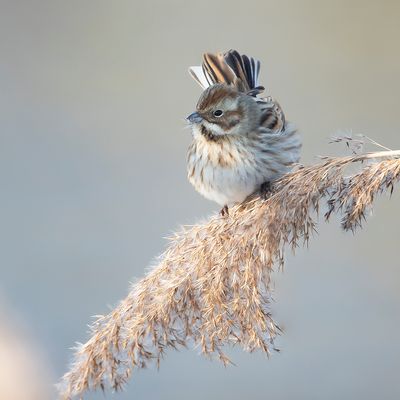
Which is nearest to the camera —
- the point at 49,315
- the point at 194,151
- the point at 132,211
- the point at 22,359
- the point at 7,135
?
the point at 194,151

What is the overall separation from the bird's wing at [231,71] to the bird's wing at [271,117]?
0.13 meters

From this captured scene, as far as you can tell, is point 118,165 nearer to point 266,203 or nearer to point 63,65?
point 63,65

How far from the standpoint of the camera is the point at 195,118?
3.40m

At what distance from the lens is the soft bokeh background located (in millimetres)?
4758

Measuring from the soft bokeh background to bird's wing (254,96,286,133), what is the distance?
1.29 m

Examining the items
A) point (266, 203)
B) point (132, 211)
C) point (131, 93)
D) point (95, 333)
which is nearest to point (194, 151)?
point (266, 203)

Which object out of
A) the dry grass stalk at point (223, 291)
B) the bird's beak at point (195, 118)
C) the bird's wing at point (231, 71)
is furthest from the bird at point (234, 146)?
the dry grass stalk at point (223, 291)

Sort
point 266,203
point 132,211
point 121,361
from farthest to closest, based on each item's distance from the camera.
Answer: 1. point 132,211
2. point 266,203
3. point 121,361

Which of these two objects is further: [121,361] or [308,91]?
[308,91]

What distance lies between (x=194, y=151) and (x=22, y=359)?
1.16 meters

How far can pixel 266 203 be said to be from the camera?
2.67 m

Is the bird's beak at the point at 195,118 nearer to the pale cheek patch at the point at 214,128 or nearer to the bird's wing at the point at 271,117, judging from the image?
the pale cheek patch at the point at 214,128

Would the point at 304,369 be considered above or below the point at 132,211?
below

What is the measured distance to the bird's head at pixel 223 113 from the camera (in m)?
3.41
